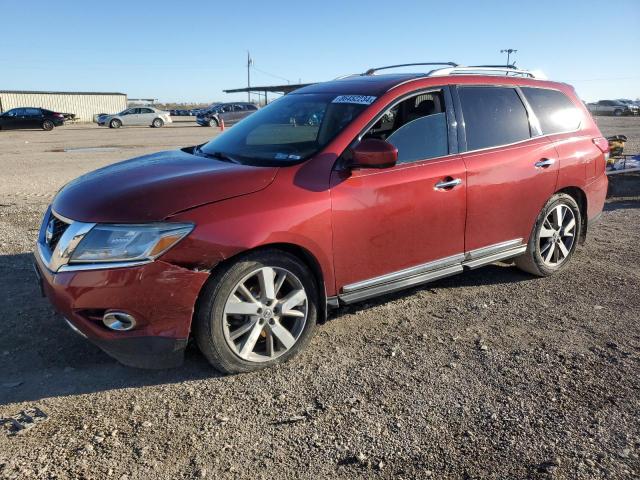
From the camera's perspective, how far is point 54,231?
3.27 meters

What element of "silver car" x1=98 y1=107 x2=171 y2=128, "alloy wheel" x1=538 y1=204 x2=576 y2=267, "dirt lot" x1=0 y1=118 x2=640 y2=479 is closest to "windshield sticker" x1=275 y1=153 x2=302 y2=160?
"dirt lot" x1=0 y1=118 x2=640 y2=479

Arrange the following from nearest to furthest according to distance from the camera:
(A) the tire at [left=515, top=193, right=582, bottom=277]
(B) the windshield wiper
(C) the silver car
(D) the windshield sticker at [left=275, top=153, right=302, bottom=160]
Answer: (D) the windshield sticker at [left=275, top=153, right=302, bottom=160] < (B) the windshield wiper < (A) the tire at [left=515, top=193, right=582, bottom=277] < (C) the silver car

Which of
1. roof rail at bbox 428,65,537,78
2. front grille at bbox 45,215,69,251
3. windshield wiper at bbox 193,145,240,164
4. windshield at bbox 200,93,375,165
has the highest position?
roof rail at bbox 428,65,537,78

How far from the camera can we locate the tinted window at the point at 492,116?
428 cm

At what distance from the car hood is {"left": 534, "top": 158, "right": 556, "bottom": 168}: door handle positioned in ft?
8.41

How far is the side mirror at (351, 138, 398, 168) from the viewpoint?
3.39 meters

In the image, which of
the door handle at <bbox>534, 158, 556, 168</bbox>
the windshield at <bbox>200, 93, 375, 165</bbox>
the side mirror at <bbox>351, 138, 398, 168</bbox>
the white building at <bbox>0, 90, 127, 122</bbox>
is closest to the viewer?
the side mirror at <bbox>351, 138, 398, 168</bbox>

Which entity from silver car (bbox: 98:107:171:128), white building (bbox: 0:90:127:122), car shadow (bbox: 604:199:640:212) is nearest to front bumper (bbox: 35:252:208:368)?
car shadow (bbox: 604:199:640:212)

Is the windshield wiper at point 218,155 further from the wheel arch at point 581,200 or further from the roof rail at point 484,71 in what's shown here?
the wheel arch at point 581,200

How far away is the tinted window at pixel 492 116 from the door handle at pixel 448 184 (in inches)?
14.5

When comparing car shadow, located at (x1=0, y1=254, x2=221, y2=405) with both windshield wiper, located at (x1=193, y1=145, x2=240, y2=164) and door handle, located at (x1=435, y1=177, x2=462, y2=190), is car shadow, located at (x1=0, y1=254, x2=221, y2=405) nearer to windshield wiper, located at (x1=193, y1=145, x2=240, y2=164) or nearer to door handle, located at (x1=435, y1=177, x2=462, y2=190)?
windshield wiper, located at (x1=193, y1=145, x2=240, y2=164)

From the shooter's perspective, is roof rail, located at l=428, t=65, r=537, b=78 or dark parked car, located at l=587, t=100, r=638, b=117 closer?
roof rail, located at l=428, t=65, r=537, b=78

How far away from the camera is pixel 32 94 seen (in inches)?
2026

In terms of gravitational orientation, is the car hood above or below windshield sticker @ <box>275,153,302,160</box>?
below
